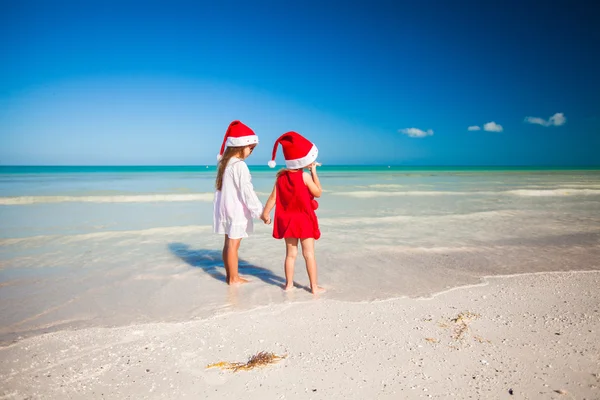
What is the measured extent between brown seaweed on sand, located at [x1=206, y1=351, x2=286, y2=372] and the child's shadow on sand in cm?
183

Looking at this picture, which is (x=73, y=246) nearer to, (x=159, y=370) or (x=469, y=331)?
(x=159, y=370)

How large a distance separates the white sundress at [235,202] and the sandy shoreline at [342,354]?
123cm

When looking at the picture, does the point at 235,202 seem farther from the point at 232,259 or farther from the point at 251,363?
the point at 251,363

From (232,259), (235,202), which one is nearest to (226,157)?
(235,202)

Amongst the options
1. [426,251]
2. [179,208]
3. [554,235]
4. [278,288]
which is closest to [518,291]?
[426,251]

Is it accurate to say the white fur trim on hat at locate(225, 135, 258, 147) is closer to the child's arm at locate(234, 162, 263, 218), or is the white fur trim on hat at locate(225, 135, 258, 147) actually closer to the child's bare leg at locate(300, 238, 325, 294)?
the child's arm at locate(234, 162, 263, 218)

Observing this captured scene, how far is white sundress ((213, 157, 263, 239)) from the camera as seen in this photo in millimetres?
4422

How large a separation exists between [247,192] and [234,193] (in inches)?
9.3

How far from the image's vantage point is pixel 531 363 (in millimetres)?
2498

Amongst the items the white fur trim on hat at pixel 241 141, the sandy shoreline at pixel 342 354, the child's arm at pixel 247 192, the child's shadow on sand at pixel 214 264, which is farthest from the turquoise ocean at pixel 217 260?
the white fur trim on hat at pixel 241 141

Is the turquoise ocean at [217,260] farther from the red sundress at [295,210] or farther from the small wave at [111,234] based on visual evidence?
the red sundress at [295,210]

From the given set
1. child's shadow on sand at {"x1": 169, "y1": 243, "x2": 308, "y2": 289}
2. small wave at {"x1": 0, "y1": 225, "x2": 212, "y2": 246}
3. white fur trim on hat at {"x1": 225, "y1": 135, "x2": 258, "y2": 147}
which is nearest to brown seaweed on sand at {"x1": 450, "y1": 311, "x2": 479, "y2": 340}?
child's shadow on sand at {"x1": 169, "y1": 243, "x2": 308, "y2": 289}

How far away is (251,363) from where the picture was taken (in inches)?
101

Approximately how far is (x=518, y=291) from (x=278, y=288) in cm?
285
